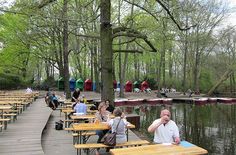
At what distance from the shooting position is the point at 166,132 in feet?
21.4

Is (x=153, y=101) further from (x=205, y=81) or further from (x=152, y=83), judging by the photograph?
(x=205, y=81)

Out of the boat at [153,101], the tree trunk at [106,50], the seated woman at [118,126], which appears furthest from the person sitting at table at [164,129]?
the boat at [153,101]

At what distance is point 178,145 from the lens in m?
5.96

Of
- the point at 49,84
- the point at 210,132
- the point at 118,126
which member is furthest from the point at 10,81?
the point at 118,126

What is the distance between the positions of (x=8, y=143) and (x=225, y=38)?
4671 centimetres

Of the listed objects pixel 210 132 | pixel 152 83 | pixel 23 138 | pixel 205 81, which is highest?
pixel 205 81

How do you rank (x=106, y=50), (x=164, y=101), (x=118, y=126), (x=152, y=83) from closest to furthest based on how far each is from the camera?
1. (x=118, y=126)
2. (x=106, y=50)
3. (x=164, y=101)
4. (x=152, y=83)

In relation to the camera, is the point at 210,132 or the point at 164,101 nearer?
the point at 210,132

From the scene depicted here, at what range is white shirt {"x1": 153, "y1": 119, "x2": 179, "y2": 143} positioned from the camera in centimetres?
649

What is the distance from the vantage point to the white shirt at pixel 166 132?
6.49 metres

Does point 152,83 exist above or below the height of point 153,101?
above

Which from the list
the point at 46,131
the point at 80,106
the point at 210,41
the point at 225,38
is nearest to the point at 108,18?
the point at 80,106

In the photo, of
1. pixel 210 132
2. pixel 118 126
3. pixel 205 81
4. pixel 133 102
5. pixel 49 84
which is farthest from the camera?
pixel 205 81

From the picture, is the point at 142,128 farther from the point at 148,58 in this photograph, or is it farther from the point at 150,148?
the point at 148,58
